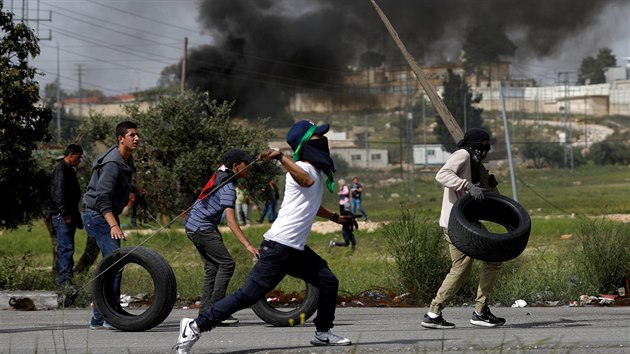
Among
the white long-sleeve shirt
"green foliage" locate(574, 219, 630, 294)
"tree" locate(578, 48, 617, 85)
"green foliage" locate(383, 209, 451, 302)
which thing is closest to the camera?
the white long-sleeve shirt

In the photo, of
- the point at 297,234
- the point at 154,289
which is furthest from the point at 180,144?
the point at 297,234

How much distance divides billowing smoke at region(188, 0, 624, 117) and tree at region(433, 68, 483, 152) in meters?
4.14

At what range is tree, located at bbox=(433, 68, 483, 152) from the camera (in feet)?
239

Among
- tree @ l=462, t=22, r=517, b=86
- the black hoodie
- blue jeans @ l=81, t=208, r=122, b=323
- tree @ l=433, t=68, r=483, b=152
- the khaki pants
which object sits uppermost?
tree @ l=462, t=22, r=517, b=86

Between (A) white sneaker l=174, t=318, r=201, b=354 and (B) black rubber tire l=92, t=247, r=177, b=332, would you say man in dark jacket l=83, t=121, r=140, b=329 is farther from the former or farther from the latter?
(A) white sneaker l=174, t=318, r=201, b=354

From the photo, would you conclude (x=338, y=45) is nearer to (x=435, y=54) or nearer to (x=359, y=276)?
(x=435, y=54)

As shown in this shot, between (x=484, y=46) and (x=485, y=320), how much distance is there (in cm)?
7044

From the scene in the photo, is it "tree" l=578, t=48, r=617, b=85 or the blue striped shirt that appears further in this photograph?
"tree" l=578, t=48, r=617, b=85

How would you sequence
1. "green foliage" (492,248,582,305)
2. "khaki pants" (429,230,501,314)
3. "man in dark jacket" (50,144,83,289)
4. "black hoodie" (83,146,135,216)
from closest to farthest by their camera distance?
"khaki pants" (429,230,501,314) < "black hoodie" (83,146,135,216) < "man in dark jacket" (50,144,83,289) < "green foliage" (492,248,582,305)

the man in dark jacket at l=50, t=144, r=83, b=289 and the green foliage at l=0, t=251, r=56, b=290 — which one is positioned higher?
the man in dark jacket at l=50, t=144, r=83, b=289

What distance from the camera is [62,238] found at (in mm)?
11359

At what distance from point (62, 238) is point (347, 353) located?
454cm

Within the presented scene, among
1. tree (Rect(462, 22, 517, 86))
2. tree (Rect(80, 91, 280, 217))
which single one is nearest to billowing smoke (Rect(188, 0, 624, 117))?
tree (Rect(462, 22, 517, 86))

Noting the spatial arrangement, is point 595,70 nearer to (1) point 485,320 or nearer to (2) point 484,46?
(2) point 484,46
